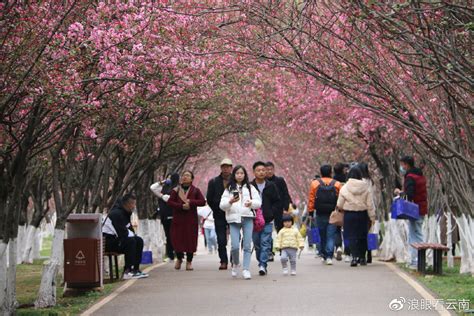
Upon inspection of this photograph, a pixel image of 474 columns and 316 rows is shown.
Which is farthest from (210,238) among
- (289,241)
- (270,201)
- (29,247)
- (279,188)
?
(289,241)

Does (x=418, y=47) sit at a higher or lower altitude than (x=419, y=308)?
higher

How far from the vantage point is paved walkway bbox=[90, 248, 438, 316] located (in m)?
12.2

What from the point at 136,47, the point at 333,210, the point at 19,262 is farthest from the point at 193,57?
the point at 19,262

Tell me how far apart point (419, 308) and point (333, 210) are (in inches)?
329

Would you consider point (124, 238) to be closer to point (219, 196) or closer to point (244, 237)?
point (219, 196)

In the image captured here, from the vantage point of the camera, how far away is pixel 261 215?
17516 mm

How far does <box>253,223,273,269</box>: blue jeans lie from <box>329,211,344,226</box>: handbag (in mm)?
2434

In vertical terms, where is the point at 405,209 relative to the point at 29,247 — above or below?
above

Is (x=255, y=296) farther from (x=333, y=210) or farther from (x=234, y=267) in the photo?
(x=333, y=210)

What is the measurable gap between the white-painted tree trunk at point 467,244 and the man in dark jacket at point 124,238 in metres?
5.31

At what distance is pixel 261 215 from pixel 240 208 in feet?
3.18

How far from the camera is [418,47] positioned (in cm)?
1043

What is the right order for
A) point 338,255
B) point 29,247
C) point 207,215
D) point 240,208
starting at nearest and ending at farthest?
point 240,208 → point 338,255 → point 29,247 → point 207,215

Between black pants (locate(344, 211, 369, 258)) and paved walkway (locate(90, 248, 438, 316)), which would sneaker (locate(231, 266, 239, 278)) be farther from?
black pants (locate(344, 211, 369, 258))
